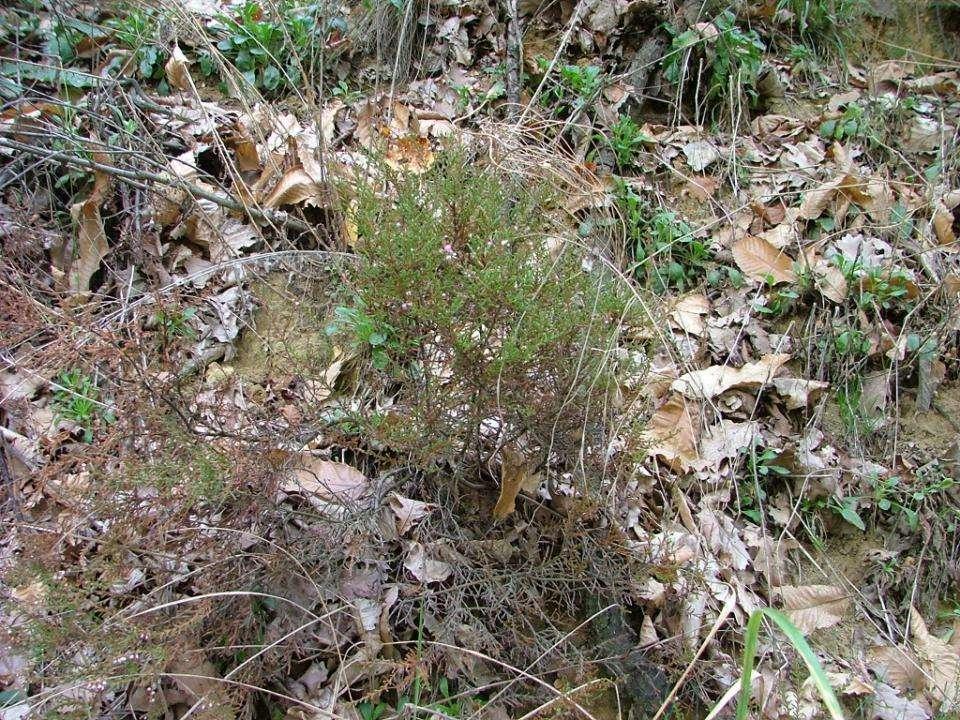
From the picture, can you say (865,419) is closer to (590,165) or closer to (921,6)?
(590,165)

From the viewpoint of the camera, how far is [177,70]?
3.69 m

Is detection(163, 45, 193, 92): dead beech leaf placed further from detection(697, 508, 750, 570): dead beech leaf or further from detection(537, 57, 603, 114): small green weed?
detection(697, 508, 750, 570): dead beech leaf

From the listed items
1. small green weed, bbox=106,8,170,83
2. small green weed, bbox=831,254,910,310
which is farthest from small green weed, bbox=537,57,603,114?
small green weed, bbox=106,8,170,83

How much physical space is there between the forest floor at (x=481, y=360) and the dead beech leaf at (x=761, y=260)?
0.01m

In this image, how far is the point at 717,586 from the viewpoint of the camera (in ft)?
8.99

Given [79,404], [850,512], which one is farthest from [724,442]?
[79,404]

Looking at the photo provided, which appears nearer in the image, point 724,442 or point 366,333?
point 366,333

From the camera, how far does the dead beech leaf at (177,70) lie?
12.0 feet

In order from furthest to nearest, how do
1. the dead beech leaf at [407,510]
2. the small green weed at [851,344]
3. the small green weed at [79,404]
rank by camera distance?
the small green weed at [851,344], the small green weed at [79,404], the dead beech leaf at [407,510]

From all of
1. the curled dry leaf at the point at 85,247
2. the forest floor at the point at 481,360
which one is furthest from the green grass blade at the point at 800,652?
the curled dry leaf at the point at 85,247

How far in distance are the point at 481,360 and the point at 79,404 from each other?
152 centimetres

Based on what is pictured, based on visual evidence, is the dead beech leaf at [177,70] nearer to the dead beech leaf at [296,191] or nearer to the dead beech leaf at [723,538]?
the dead beech leaf at [296,191]

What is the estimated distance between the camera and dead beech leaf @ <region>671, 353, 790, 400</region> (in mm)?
3229

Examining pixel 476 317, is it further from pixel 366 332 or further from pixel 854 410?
pixel 854 410
